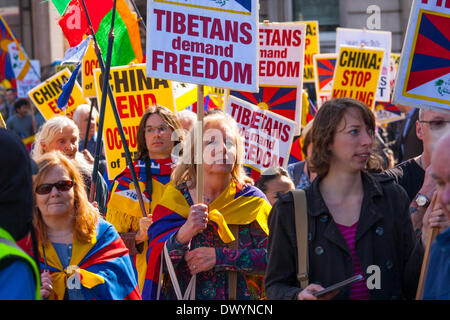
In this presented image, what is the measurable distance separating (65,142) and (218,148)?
2.25 m

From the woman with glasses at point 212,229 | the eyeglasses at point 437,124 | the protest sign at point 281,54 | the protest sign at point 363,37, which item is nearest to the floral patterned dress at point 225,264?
the woman with glasses at point 212,229

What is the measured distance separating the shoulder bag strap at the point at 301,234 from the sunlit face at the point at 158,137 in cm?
244

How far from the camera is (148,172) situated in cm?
581

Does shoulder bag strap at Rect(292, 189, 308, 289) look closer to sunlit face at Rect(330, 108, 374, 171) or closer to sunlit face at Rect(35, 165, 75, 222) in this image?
sunlit face at Rect(330, 108, 374, 171)

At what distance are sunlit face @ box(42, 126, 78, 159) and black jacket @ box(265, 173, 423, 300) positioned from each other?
3.23 meters

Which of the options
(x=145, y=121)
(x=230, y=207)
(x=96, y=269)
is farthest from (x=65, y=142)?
(x=96, y=269)

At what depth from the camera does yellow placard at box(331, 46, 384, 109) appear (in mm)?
8781

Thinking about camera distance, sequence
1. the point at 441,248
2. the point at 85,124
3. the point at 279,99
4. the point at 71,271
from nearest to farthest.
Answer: the point at 441,248
the point at 71,271
the point at 279,99
the point at 85,124

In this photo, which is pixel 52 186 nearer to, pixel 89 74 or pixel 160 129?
pixel 160 129

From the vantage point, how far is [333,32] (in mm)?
22062

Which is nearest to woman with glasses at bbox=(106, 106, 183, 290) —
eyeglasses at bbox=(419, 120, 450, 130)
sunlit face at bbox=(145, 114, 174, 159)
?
sunlit face at bbox=(145, 114, 174, 159)
